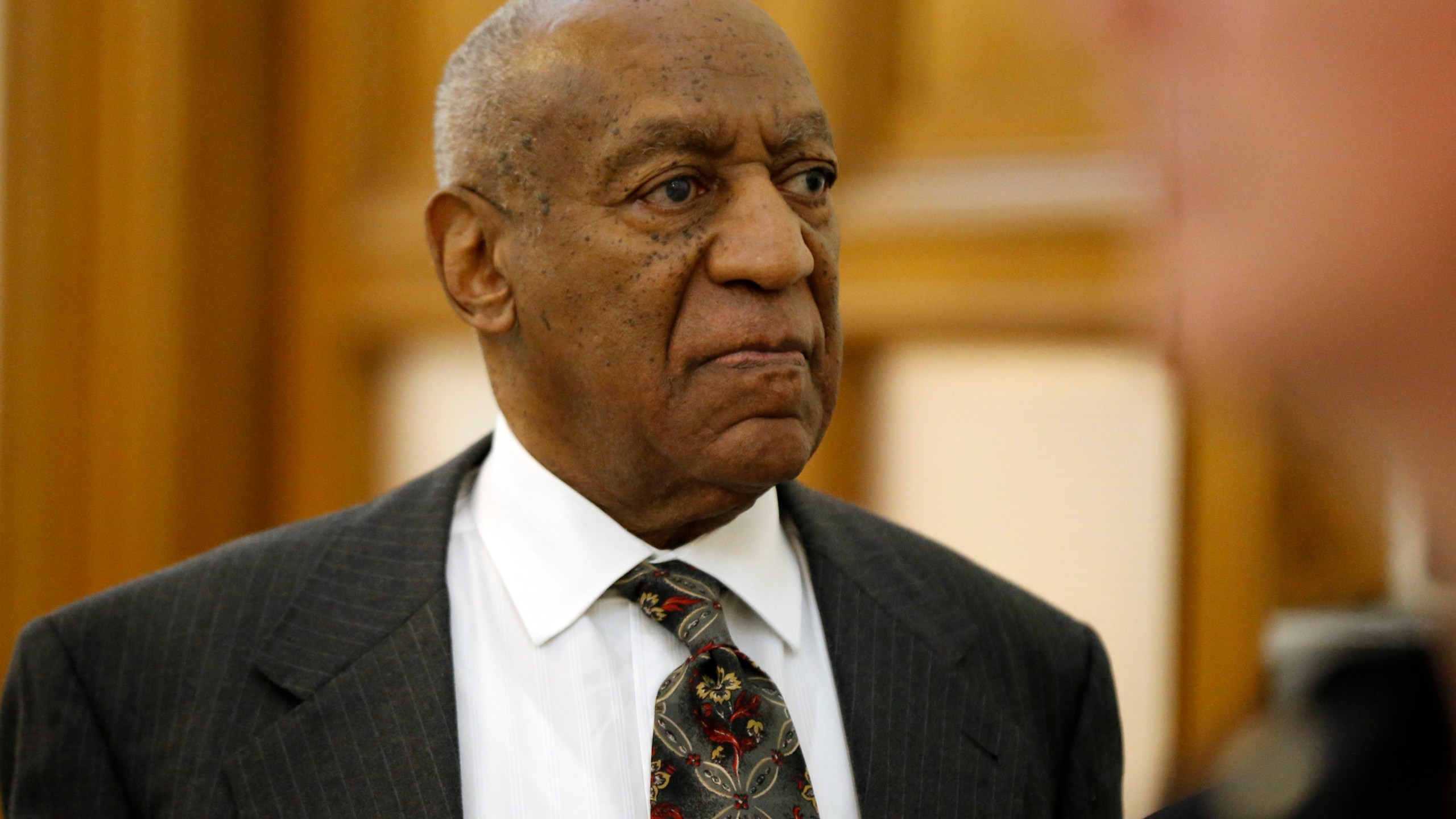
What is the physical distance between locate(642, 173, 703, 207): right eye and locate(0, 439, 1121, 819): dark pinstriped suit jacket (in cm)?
45

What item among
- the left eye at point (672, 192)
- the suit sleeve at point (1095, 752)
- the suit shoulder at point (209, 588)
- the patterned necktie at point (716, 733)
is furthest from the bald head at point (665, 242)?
the suit sleeve at point (1095, 752)

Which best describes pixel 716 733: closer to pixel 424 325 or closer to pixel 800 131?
pixel 800 131

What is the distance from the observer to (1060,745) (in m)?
1.64

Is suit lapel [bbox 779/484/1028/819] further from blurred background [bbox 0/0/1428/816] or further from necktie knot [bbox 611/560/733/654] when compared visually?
blurred background [bbox 0/0/1428/816]

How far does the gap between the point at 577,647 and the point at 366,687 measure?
223 mm

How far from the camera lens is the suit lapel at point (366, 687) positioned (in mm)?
1394

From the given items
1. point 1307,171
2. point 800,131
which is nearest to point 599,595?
point 800,131

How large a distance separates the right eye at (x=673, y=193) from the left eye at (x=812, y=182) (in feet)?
0.40

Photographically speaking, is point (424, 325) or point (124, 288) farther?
point (424, 325)

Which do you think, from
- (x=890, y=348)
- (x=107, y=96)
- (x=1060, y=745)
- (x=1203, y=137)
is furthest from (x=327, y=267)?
(x=1203, y=137)

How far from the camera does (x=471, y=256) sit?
164 cm

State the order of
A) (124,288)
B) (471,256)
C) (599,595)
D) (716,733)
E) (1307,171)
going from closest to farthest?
(1307,171)
(716,733)
(599,595)
(471,256)
(124,288)

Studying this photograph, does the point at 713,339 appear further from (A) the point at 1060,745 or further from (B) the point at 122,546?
(B) the point at 122,546

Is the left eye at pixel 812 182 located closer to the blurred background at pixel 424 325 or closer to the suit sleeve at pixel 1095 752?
the blurred background at pixel 424 325
